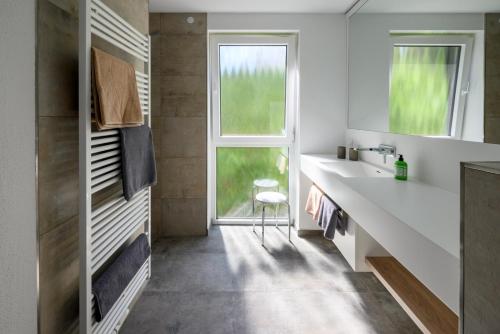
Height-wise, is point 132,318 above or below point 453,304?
below

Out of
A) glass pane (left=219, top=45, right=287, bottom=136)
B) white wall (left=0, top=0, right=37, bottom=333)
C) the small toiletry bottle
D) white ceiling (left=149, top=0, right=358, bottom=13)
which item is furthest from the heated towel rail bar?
the small toiletry bottle

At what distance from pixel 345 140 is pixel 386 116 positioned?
929mm

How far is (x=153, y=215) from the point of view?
3.54m

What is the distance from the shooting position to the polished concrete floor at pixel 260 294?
6.52ft

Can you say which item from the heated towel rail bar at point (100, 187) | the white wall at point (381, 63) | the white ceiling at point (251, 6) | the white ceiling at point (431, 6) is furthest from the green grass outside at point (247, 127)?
the heated towel rail bar at point (100, 187)

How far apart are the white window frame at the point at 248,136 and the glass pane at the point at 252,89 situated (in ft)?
0.17

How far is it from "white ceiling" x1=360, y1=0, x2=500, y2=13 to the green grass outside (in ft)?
4.01

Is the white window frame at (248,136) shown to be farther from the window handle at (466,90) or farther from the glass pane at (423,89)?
the window handle at (466,90)

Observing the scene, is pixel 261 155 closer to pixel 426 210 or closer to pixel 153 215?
pixel 153 215

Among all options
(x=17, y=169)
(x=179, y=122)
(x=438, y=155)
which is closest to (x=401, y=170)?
(x=438, y=155)

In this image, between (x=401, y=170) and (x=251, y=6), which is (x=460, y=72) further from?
(x=251, y=6)

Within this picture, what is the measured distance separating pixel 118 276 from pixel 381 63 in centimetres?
241

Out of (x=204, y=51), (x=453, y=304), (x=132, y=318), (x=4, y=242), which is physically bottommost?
(x=132, y=318)

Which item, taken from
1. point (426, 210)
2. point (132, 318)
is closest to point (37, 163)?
point (132, 318)
